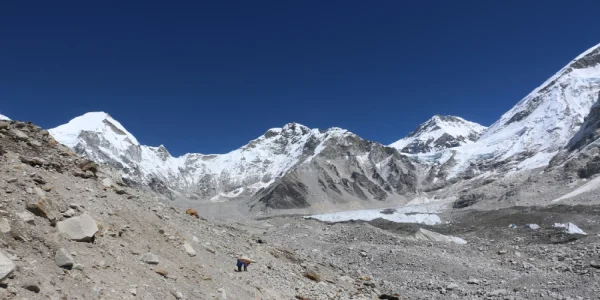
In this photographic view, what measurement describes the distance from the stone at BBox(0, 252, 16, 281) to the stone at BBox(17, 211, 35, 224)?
1.91 meters

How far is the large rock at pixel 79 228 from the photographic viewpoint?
11.7 metres

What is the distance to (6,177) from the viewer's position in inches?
486

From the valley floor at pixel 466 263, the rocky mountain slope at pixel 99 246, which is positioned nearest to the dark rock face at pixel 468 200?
the valley floor at pixel 466 263

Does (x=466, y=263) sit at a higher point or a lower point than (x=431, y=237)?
lower

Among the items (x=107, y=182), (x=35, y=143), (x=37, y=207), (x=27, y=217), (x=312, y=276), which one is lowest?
(x=312, y=276)

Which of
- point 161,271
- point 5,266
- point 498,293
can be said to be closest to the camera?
point 5,266

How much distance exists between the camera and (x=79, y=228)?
12.1m

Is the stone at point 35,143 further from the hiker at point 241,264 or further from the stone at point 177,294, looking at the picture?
the hiker at point 241,264

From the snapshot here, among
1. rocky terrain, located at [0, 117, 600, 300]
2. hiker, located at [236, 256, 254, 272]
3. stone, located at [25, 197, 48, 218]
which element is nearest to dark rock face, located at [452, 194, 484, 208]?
rocky terrain, located at [0, 117, 600, 300]

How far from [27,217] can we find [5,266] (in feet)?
8.19

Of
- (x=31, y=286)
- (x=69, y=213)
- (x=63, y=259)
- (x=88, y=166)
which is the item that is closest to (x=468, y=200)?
(x=88, y=166)

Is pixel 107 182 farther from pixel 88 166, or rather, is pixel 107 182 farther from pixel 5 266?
pixel 5 266

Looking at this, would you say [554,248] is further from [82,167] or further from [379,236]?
[82,167]

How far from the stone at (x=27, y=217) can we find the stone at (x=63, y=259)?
1186mm
